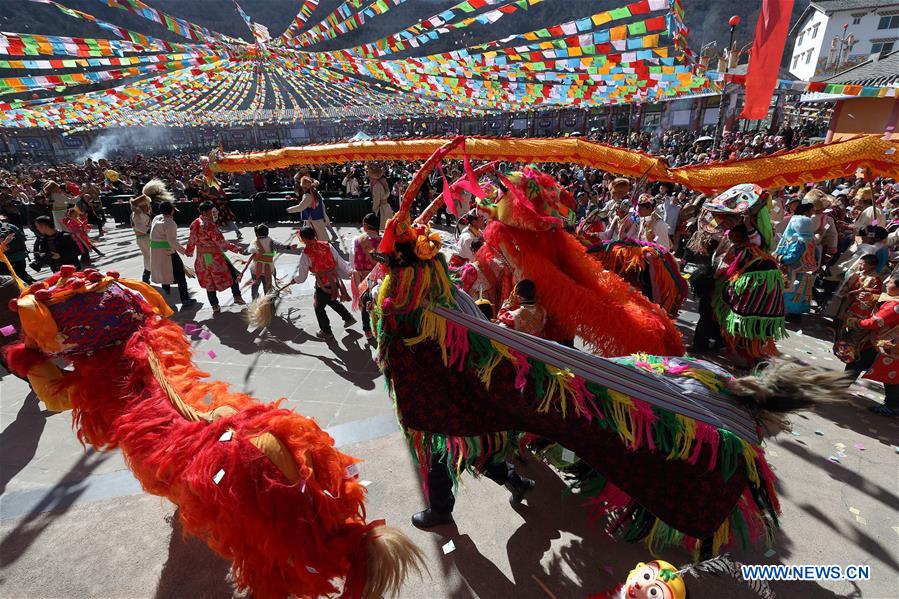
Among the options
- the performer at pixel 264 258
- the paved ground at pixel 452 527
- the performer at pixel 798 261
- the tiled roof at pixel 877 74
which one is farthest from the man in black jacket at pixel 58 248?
the tiled roof at pixel 877 74

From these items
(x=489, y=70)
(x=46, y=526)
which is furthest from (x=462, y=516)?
(x=489, y=70)

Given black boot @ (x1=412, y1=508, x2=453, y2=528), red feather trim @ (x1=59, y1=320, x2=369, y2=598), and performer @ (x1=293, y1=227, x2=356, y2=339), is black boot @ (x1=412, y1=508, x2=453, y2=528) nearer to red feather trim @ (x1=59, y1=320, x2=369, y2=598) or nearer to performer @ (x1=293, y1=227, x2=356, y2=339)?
red feather trim @ (x1=59, y1=320, x2=369, y2=598)

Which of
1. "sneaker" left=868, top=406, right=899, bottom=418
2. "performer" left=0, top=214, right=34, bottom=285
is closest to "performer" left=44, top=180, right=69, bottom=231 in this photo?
"performer" left=0, top=214, right=34, bottom=285

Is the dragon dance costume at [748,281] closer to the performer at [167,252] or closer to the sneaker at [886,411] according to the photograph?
the sneaker at [886,411]

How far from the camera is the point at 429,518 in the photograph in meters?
2.96

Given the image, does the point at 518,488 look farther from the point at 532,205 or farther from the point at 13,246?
the point at 13,246

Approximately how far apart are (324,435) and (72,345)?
167 centimetres

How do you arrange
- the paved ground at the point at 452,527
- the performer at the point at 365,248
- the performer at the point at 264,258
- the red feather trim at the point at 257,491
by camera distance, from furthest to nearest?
1. the performer at the point at 264,258
2. the performer at the point at 365,248
3. the paved ground at the point at 452,527
4. the red feather trim at the point at 257,491

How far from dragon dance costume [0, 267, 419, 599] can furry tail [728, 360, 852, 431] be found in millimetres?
1933

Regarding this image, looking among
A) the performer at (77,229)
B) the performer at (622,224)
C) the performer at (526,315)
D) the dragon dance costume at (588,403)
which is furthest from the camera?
the performer at (77,229)

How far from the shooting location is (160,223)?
6.52 metres

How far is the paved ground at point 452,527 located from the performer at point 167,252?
2.88 meters

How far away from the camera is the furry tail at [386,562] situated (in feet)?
5.82

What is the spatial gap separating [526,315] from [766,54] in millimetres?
4043
